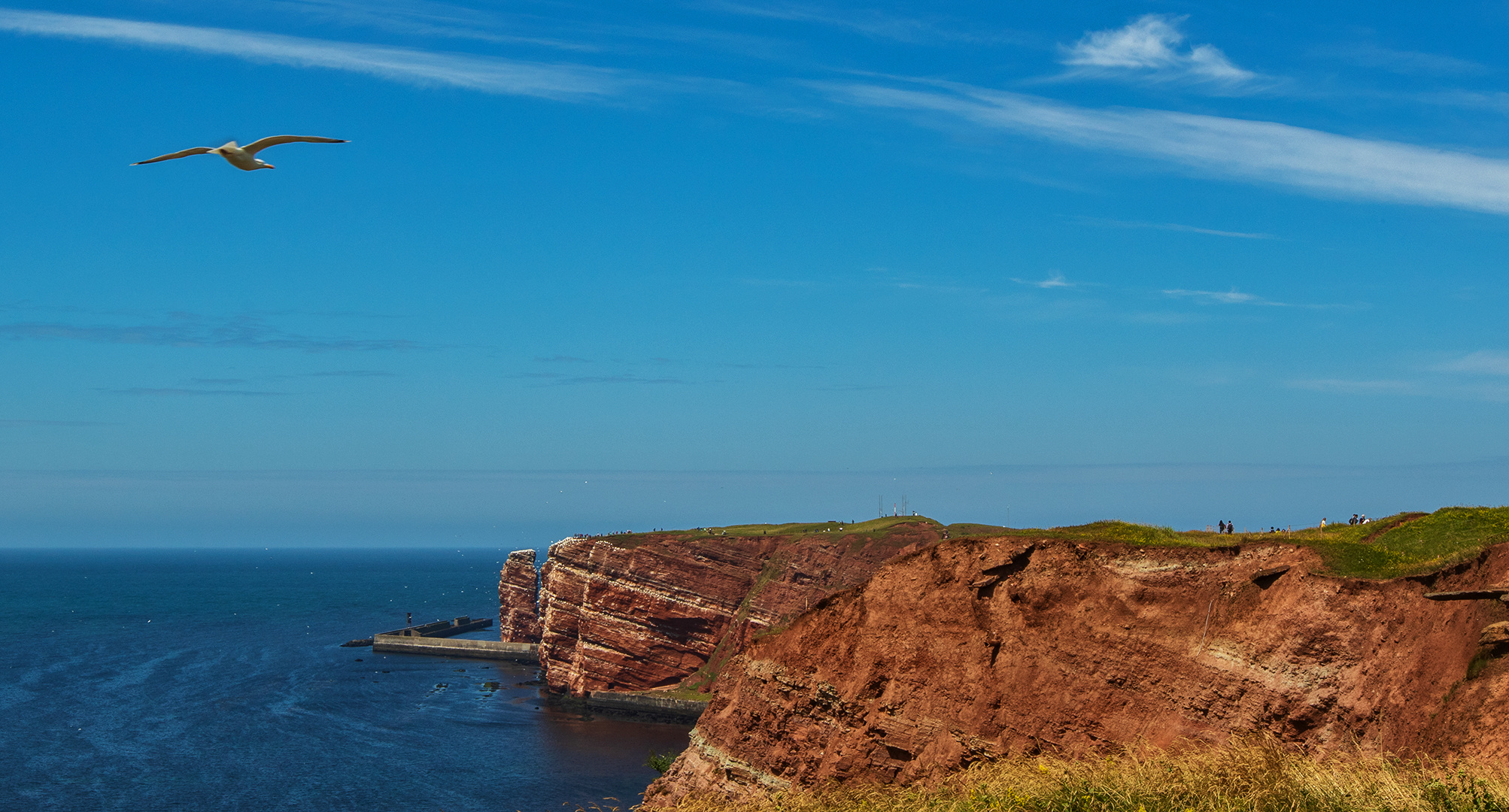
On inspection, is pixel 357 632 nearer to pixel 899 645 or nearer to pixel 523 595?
pixel 523 595

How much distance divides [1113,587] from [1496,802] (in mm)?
11782

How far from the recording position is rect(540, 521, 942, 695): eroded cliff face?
291 ft

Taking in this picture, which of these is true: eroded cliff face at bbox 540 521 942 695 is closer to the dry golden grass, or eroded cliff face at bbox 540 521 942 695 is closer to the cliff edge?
the cliff edge

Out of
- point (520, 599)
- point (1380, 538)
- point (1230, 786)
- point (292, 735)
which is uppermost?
point (1380, 538)

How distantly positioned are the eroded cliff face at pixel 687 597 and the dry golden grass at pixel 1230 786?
65842mm

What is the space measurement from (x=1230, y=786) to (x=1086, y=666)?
8.64 metres

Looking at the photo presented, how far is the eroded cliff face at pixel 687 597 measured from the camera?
8881 centimetres

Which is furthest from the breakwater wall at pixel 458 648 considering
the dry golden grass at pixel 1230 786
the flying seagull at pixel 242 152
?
the flying seagull at pixel 242 152

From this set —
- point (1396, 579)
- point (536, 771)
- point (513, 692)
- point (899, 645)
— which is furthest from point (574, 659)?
point (1396, 579)

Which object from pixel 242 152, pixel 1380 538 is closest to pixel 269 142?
pixel 242 152

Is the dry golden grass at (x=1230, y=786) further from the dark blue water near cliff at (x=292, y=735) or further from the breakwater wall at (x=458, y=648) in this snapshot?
the breakwater wall at (x=458, y=648)

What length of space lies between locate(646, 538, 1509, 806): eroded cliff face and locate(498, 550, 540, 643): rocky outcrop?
297 ft

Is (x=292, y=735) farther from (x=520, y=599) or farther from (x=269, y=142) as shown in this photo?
(x=269, y=142)

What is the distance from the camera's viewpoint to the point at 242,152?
14.9 metres
